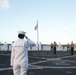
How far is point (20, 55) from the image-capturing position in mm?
8930

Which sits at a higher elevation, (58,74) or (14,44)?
(14,44)

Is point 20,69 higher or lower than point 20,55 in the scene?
lower

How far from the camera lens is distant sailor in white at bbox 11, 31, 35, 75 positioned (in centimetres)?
877

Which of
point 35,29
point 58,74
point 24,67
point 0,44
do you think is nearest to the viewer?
point 24,67

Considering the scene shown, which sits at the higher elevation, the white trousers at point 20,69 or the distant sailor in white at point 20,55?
the distant sailor in white at point 20,55

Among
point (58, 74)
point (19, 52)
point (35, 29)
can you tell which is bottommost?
point (58, 74)

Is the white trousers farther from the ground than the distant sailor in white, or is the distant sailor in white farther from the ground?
the distant sailor in white

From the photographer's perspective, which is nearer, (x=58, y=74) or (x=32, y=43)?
(x=32, y=43)

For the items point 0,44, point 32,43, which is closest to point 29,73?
point 32,43

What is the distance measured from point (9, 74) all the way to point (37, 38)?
42663mm

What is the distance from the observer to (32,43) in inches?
360

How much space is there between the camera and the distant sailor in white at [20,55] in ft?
28.8

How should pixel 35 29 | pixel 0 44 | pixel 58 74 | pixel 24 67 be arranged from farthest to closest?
1. pixel 0 44
2. pixel 35 29
3. pixel 58 74
4. pixel 24 67

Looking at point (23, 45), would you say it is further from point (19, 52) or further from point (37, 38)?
point (37, 38)
